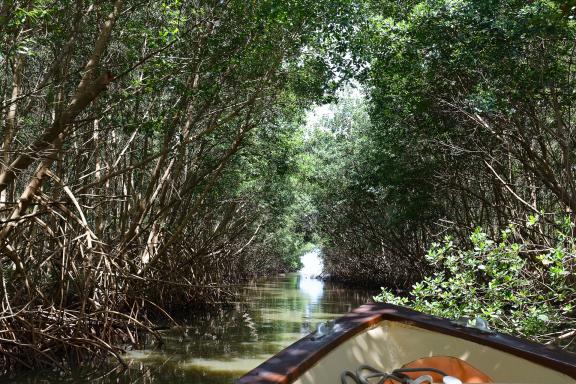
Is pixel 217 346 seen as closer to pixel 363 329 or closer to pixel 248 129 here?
pixel 248 129

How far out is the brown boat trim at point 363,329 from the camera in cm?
218

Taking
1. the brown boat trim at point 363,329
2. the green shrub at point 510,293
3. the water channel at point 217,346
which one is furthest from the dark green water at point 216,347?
the brown boat trim at point 363,329

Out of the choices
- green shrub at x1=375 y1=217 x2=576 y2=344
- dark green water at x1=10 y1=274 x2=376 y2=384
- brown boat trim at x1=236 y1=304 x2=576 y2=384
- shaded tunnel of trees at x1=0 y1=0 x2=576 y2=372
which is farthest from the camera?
dark green water at x1=10 y1=274 x2=376 y2=384

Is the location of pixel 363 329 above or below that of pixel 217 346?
above

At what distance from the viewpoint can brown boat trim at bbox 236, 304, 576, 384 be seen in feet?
7.15

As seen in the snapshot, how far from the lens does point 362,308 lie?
328 cm

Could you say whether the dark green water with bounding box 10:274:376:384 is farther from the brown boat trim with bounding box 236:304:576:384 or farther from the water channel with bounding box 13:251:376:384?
the brown boat trim with bounding box 236:304:576:384

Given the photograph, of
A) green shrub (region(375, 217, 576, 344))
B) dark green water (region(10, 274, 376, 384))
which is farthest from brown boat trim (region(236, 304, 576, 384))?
dark green water (region(10, 274, 376, 384))

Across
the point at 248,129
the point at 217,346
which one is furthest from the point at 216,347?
the point at 248,129

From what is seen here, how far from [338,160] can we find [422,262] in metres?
5.07

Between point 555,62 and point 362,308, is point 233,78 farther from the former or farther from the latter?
point 362,308

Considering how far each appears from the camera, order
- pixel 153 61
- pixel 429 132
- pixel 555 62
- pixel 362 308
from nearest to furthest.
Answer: pixel 362 308 < pixel 153 61 < pixel 555 62 < pixel 429 132

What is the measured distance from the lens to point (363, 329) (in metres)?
2.94

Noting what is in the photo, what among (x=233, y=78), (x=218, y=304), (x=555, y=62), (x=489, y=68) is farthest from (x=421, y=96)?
(x=218, y=304)
